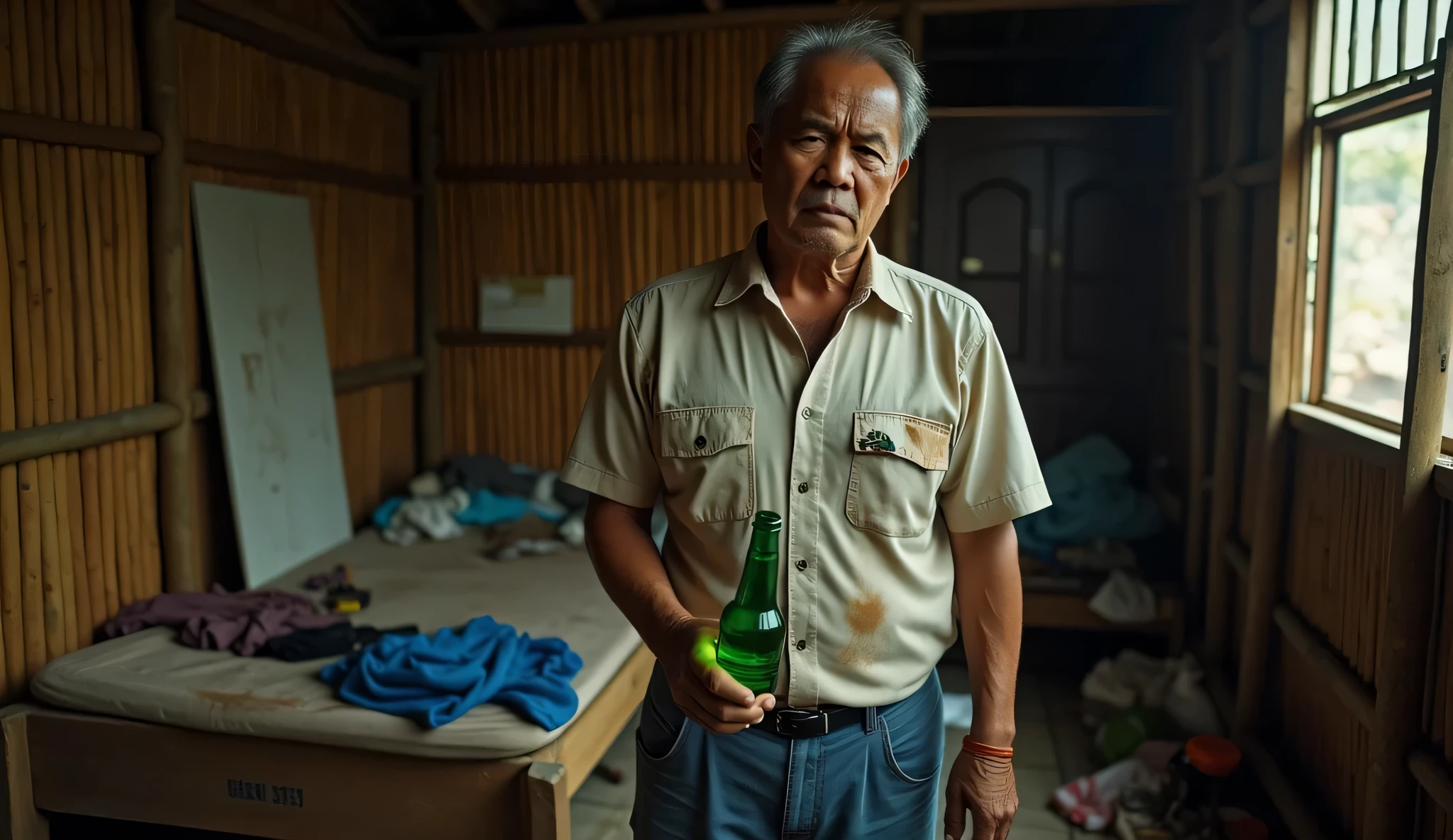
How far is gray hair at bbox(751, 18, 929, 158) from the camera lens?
1.47 m

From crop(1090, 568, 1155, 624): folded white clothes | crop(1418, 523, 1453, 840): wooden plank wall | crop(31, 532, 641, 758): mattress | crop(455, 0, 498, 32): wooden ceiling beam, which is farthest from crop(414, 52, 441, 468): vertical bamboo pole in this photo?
crop(1418, 523, 1453, 840): wooden plank wall

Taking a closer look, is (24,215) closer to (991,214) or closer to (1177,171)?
(991,214)

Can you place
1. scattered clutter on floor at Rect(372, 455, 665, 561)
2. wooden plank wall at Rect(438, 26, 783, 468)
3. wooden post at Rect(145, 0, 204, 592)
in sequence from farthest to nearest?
wooden plank wall at Rect(438, 26, 783, 468) → scattered clutter on floor at Rect(372, 455, 665, 561) → wooden post at Rect(145, 0, 204, 592)

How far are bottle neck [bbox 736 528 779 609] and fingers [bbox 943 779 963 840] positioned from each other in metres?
0.49

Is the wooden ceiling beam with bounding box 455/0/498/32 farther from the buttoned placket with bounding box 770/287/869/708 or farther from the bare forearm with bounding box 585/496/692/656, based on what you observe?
the buttoned placket with bounding box 770/287/869/708

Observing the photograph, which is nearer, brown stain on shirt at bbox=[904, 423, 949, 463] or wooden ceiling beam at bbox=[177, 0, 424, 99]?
brown stain on shirt at bbox=[904, 423, 949, 463]

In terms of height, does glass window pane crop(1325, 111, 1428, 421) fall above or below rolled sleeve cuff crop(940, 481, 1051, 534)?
above

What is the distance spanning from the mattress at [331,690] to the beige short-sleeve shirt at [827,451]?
1365 mm

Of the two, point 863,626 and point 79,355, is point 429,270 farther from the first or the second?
point 863,626

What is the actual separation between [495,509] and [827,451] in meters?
3.55

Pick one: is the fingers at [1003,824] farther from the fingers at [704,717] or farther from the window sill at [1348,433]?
the window sill at [1348,433]

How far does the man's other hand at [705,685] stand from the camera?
1223mm

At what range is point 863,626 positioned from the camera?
4.87 feet

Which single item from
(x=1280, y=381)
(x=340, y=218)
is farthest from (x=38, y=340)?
(x=1280, y=381)
